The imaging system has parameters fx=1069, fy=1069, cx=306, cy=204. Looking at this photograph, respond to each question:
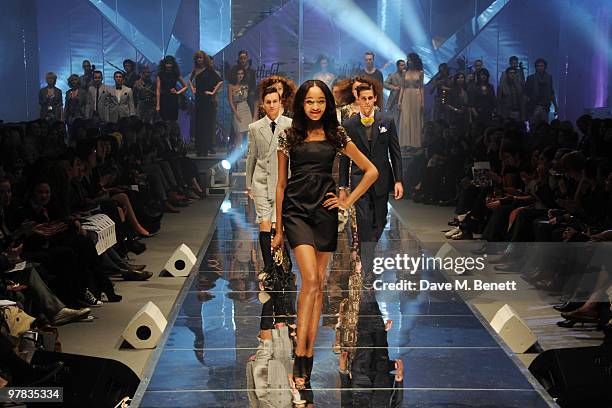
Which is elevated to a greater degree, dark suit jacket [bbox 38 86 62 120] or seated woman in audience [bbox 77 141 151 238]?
dark suit jacket [bbox 38 86 62 120]

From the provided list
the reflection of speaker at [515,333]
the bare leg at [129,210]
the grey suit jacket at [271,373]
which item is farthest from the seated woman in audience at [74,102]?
the reflection of speaker at [515,333]

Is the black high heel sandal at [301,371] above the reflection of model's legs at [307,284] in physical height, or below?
below

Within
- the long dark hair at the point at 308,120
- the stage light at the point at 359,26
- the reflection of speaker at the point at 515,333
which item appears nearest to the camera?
the long dark hair at the point at 308,120

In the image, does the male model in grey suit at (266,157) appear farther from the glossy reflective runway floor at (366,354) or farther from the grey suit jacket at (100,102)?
the grey suit jacket at (100,102)

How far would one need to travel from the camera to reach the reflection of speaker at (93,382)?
3709 mm

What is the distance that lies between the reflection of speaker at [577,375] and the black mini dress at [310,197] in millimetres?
980

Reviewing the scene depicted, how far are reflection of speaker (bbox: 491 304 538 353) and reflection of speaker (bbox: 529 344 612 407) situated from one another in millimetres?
743

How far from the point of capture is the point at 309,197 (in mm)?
3986

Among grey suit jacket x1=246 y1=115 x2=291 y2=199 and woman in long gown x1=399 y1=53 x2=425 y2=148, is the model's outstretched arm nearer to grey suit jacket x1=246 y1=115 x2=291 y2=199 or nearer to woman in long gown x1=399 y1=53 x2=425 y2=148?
grey suit jacket x1=246 y1=115 x2=291 y2=199

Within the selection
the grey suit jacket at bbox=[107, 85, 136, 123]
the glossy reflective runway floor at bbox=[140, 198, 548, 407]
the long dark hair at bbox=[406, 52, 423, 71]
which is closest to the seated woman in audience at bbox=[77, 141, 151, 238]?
the glossy reflective runway floor at bbox=[140, 198, 548, 407]

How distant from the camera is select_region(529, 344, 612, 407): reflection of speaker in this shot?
390cm

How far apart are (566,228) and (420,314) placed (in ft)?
5.21

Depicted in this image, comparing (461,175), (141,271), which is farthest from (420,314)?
(461,175)

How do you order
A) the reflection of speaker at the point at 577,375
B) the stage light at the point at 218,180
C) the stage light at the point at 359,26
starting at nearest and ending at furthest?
the reflection of speaker at the point at 577,375 → the stage light at the point at 359,26 → the stage light at the point at 218,180
